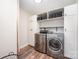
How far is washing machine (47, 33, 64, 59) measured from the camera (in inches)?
86.5

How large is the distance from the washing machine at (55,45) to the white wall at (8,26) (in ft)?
4.77

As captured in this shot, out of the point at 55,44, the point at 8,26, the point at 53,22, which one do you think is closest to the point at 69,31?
the point at 55,44

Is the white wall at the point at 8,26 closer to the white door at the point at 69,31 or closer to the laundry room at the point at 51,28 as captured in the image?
the laundry room at the point at 51,28

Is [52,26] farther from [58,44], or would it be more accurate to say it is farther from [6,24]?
[6,24]

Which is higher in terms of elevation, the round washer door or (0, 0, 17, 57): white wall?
(0, 0, 17, 57): white wall

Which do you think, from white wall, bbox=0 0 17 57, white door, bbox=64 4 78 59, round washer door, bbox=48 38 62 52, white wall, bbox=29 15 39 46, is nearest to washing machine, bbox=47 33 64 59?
round washer door, bbox=48 38 62 52

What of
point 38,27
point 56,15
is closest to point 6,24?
point 56,15

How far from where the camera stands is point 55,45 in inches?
92.1

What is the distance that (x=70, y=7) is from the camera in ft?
6.91

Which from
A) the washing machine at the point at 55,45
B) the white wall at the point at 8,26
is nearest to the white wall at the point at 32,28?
the washing machine at the point at 55,45

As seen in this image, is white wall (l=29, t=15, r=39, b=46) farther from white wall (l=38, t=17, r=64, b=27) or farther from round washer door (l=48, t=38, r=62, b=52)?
round washer door (l=48, t=38, r=62, b=52)

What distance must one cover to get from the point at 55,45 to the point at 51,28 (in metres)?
0.90

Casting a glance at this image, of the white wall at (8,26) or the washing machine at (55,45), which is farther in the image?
the washing machine at (55,45)

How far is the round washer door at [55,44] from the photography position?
7.31 feet
